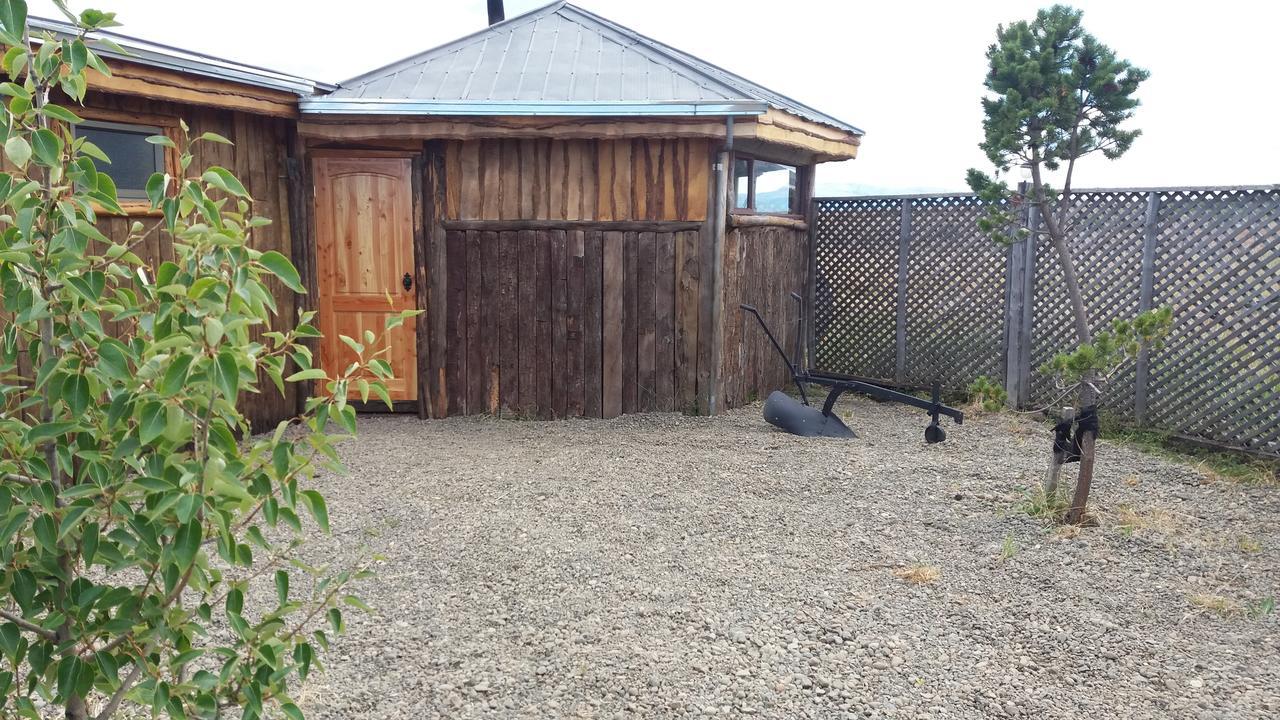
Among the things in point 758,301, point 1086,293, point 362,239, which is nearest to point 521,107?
point 362,239

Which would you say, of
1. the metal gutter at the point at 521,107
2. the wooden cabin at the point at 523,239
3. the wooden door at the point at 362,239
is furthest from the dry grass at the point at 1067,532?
the wooden door at the point at 362,239

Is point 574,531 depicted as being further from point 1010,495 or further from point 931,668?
point 1010,495

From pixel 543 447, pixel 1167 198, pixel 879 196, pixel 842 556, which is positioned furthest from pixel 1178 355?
pixel 543 447

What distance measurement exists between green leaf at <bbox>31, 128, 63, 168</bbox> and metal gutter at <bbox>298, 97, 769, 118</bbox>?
5.57m

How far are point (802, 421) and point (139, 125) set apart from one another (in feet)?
16.2

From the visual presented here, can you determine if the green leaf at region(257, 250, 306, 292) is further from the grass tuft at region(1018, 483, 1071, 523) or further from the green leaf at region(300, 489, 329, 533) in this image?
the grass tuft at region(1018, 483, 1071, 523)

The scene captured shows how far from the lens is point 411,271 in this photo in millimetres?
7559

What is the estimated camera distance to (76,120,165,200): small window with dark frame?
6133mm

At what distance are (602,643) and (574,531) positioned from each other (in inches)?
52.1

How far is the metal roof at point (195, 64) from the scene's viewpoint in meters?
5.49

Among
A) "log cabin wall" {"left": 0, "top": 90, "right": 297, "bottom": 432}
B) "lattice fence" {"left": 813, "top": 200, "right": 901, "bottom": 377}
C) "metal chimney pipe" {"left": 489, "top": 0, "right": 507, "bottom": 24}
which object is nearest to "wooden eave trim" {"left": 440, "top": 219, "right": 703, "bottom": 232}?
"log cabin wall" {"left": 0, "top": 90, "right": 297, "bottom": 432}

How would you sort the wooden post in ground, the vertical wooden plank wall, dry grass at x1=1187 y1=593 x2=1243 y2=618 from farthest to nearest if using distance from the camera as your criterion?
the vertical wooden plank wall
the wooden post in ground
dry grass at x1=1187 y1=593 x2=1243 y2=618

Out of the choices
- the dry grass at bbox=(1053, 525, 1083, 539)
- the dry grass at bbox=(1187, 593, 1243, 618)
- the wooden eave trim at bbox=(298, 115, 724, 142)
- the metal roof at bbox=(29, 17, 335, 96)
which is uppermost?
the metal roof at bbox=(29, 17, 335, 96)

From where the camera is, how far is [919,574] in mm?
4234
